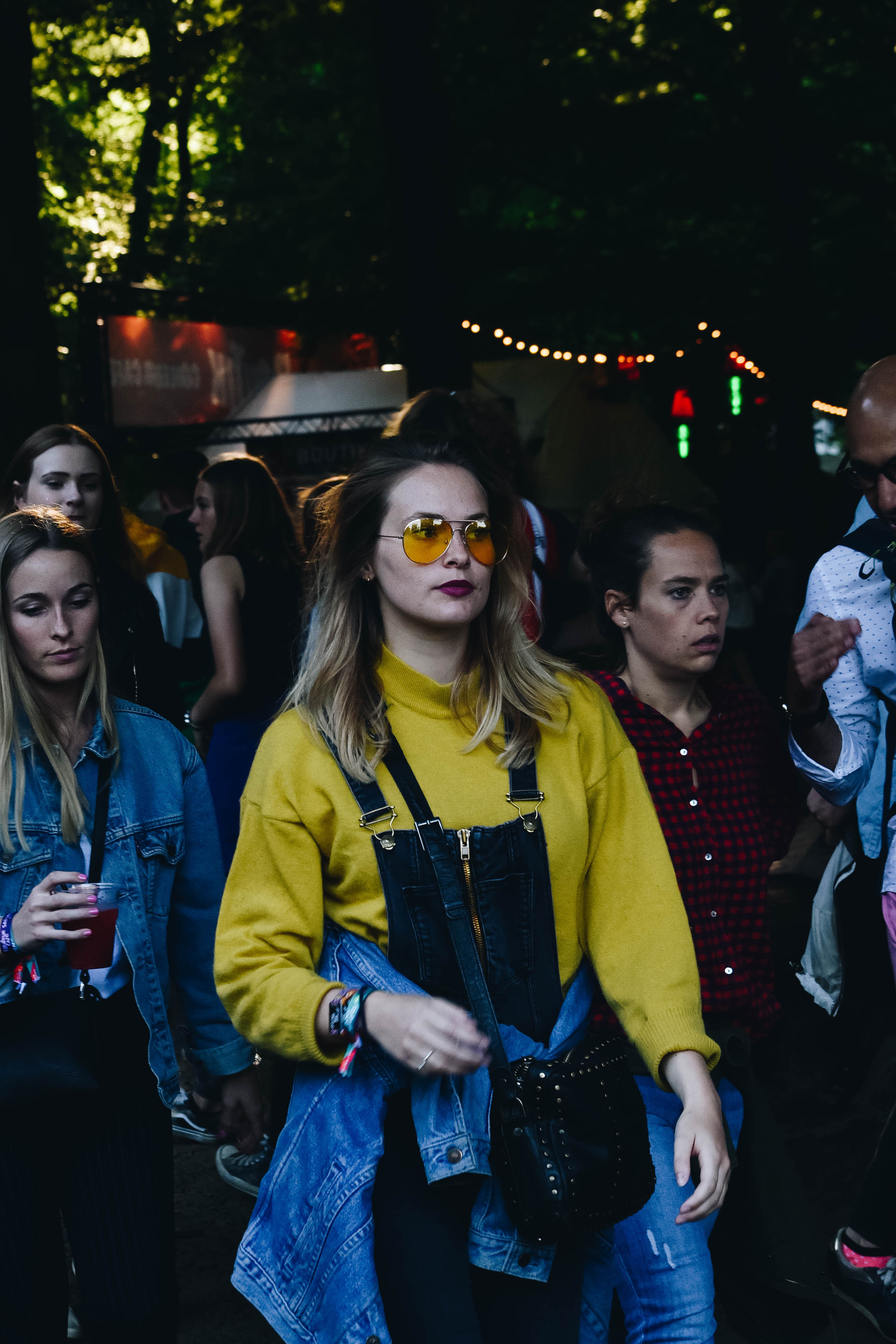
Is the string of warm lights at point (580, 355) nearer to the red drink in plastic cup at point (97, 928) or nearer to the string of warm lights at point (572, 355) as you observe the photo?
the string of warm lights at point (572, 355)

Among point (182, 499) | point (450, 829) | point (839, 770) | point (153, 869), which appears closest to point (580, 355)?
point (182, 499)

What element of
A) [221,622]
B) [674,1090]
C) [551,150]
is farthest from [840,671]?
[551,150]

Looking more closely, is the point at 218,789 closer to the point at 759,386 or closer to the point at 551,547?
the point at 551,547

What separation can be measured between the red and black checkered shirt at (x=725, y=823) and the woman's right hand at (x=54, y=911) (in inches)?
39.3

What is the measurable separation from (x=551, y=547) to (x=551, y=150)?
827 cm

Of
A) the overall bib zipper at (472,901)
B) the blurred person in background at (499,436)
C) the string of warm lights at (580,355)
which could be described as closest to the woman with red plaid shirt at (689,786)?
the overall bib zipper at (472,901)

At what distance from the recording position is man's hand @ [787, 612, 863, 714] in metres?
2.87

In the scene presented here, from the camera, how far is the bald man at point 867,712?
3.06 metres

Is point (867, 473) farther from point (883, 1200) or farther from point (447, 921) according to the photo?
point (883, 1200)

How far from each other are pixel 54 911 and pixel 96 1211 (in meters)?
0.62

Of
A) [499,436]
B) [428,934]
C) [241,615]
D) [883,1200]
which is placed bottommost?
[883,1200]

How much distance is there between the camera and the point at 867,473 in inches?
122

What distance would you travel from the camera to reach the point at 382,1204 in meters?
2.13

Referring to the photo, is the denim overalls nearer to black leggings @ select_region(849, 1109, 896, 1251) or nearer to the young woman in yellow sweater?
the young woman in yellow sweater
